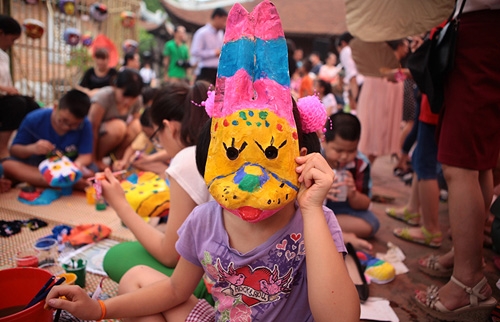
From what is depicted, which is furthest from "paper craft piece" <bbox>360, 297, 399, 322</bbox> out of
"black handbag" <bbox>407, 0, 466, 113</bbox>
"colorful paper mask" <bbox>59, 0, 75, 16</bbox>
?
"colorful paper mask" <bbox>59, 0, 75, 16</bbox>

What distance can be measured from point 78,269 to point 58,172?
159 centimetres

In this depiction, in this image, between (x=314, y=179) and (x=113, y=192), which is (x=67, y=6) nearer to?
(x=113, y=192)

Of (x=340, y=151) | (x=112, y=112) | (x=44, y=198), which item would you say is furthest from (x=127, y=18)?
(x=340, y=151)

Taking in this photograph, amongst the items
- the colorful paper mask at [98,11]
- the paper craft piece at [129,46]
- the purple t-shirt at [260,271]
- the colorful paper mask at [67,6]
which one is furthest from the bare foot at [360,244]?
the paper craft piece at [129,46]

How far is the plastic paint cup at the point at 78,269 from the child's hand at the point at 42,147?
1.71m

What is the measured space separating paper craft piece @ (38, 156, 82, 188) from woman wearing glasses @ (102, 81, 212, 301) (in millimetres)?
1600

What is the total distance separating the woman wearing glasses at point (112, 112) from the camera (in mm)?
4332

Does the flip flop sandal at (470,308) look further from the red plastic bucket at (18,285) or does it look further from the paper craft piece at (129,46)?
the paper craft piece at (129,46)

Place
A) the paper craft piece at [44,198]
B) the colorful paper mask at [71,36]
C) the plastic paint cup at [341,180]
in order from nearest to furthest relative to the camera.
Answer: the plastic paint cup at [341,180], the paper craft piece at [44,198], the colorful paper mask at [71,36]

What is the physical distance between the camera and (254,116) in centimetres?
108

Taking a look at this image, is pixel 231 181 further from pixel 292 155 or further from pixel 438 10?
pixel 438 10

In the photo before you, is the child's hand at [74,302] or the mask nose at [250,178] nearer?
the mask nose at [250,178]

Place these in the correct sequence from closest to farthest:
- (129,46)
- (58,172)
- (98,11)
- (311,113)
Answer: (311,113) < (58,172) < (98,11) < (129,46)

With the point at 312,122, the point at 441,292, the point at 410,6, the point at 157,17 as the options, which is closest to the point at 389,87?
the point at 410,6
